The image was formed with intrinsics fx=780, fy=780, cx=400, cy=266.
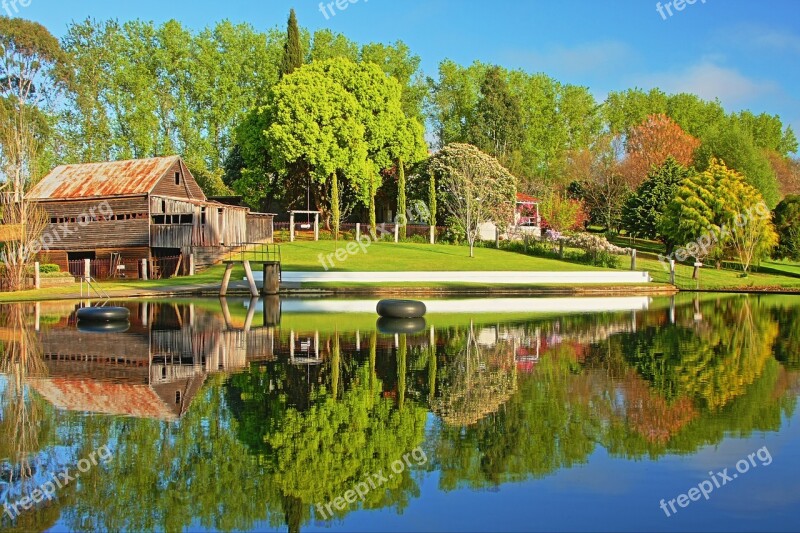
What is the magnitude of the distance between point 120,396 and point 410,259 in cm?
3867

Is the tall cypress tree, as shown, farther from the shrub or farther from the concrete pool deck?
the concrete pool deck

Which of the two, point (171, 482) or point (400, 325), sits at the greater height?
point (171, 482)

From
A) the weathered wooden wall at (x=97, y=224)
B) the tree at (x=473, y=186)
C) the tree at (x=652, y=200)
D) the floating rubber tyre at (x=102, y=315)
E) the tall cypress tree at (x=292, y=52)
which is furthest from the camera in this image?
the tall cypress tree at (x=292, y=52)

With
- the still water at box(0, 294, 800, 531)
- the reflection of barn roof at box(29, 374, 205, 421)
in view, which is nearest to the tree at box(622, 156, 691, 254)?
the still water at box(0, 294, 800, 531)

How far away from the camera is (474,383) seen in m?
15.2

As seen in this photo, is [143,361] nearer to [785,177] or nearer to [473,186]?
[473,186]

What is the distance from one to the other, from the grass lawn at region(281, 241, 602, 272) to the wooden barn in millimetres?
4883

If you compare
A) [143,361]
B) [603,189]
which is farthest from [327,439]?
[603,189]

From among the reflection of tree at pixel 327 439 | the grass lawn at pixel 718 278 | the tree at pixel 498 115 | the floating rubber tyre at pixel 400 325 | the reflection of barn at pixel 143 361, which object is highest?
the tree at pixel 498 115

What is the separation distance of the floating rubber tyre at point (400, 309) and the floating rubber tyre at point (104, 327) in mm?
8511

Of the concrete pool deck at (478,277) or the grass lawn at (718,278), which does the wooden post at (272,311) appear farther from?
the grass lawn at (718,278)

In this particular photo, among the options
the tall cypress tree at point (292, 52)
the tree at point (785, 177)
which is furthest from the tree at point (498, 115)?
the tree at point (785, 177)

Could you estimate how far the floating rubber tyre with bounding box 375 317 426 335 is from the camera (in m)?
23.9

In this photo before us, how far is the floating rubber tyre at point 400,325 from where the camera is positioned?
23.9 metres
